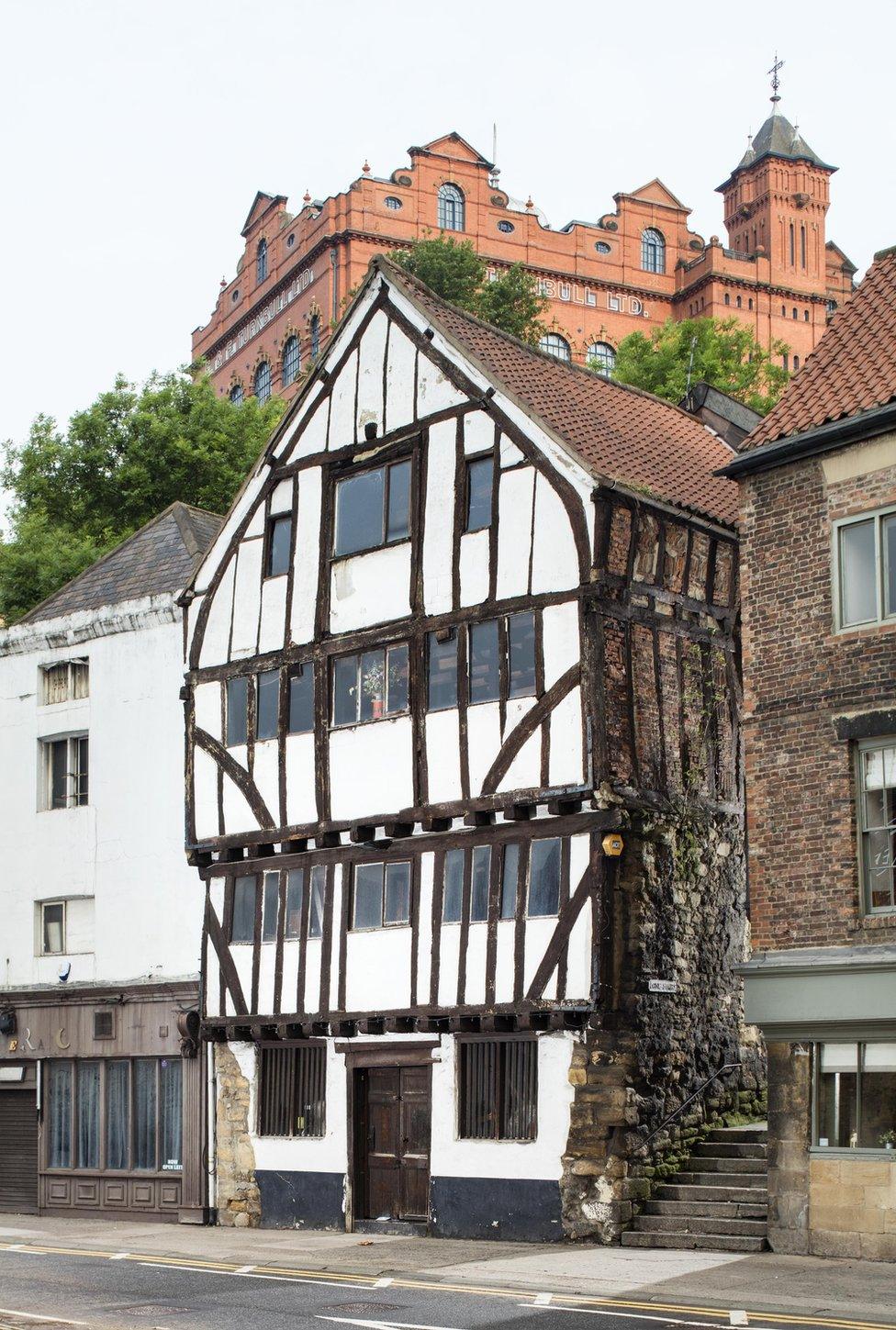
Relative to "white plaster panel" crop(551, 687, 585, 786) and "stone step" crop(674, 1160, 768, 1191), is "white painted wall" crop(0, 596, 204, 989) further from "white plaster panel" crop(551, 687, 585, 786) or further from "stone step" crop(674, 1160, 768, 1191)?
"stone step" crop(674, 1160, 768, 1191)

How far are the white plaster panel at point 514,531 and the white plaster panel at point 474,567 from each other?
0.87 ft

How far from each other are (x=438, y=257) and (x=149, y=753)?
133 ft

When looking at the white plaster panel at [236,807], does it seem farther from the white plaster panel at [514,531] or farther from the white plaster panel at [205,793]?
the white plaster panel at [514,531]

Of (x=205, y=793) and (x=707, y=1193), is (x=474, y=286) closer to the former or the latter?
(x=205, y=793)

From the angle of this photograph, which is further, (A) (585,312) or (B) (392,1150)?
(A) (585,312)

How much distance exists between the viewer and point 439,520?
2447 centimetres

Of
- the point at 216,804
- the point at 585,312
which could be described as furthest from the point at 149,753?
the point at 585,312

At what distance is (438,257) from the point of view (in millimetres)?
65562

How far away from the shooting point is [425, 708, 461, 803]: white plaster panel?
2364 centimetres

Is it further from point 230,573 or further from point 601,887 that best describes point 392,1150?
point 230,573

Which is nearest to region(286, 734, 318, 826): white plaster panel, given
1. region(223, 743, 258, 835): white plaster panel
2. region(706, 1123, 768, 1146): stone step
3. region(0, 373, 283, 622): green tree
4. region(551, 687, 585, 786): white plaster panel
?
region(223, 743, 258, 835): white plaster panel

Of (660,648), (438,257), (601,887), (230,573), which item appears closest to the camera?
(601,887)

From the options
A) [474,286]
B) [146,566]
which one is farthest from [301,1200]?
[474,286]

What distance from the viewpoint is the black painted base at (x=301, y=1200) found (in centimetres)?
2442
